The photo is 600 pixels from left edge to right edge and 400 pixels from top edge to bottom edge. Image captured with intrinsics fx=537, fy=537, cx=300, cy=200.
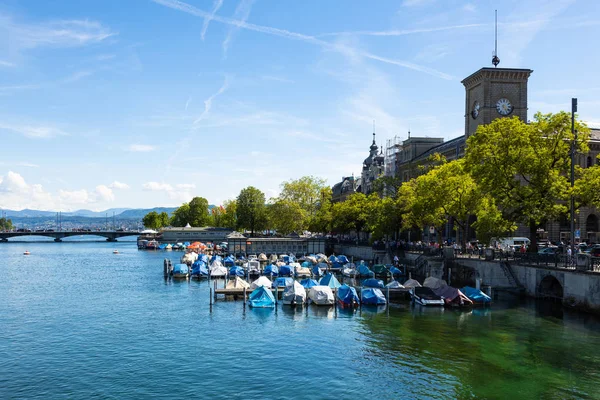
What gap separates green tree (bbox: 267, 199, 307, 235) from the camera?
6471 inches

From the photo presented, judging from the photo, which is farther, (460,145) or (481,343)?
(460,145)

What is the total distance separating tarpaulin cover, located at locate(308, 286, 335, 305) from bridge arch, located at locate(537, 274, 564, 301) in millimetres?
23305

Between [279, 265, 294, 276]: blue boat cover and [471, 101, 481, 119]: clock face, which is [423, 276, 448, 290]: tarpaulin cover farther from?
[471, 101, 481, 119]: clock face

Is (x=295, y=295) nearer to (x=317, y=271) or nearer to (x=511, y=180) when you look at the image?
(x=511, y=180)

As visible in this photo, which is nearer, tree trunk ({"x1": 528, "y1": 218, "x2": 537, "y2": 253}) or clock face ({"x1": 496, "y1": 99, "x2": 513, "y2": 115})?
tree trunk ({"x1": 528, "y1": 218, "x2": 537, "y2": 253})

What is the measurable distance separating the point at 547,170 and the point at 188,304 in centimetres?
4428

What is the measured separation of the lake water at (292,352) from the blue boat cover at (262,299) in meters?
1.42

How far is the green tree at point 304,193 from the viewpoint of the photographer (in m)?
174

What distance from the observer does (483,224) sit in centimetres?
6731

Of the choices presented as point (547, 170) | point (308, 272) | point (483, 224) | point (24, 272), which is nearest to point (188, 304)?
point (308, 272)

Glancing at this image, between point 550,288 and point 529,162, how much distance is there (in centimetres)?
1450

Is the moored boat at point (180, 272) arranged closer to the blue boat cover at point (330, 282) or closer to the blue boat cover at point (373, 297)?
the blue boat cover at point (330, 282)

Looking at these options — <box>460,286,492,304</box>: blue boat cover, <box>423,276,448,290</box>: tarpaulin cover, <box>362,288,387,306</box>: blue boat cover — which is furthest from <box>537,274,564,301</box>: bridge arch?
<box>362,288,387,306</box>: blue boat cover

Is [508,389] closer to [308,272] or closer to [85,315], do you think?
[85,315]
